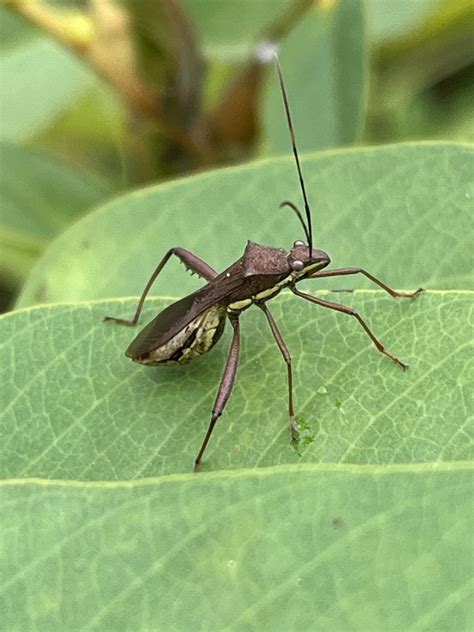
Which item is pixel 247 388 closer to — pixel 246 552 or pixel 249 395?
pixel 249 395

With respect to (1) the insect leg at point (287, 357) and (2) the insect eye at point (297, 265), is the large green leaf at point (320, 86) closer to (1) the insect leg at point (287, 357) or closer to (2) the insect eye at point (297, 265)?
(2) the insect eye at point (297, 265)

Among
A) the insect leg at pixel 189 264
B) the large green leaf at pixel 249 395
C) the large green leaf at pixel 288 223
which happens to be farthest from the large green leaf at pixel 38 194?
the large green leaf at pixel 249 395

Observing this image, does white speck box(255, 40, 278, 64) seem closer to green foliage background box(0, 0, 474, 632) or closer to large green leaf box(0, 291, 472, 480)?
green foliage background box(0, 0, 474, 632)

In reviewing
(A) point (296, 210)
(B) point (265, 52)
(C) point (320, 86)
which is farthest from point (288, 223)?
(B) point (265, 52)

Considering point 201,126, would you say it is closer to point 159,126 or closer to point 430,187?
point 159,126

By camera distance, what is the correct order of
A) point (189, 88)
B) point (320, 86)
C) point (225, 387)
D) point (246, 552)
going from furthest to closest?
1. point (189, 88)
2. point (320, 86)
3. point (225, 387)
4. point (246, 552)

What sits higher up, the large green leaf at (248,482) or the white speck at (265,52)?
the white speck at (265,52)

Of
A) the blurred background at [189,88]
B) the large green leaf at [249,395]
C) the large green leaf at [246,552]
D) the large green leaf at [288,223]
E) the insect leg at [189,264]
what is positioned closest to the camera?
the large green leaf at [246,552]

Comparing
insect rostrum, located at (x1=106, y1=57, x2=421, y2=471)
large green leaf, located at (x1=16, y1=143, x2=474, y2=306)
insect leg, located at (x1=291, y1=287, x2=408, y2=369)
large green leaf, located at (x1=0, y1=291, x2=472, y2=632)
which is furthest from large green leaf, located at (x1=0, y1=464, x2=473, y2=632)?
large green leaf, located at (x1=16, y1=143, x2=474, y2=306)
